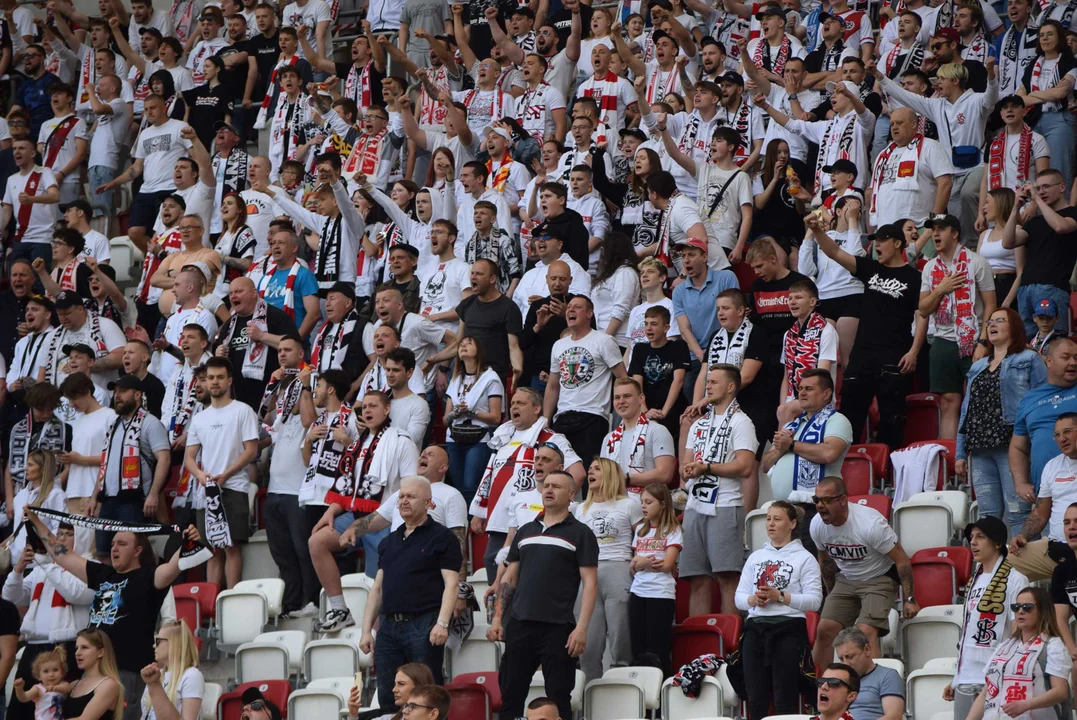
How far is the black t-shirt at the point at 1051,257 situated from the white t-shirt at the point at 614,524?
3.09 m

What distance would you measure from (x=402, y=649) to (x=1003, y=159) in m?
5.74

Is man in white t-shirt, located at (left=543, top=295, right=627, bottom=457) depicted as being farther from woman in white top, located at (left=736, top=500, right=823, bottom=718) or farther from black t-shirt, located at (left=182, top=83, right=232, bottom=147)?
black t-shirt, located at (left=182, top=83, right=232, bottom=147)

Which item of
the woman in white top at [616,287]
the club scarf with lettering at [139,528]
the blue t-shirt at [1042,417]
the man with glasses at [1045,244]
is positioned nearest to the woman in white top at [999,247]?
the man with glasses at [1045,244]

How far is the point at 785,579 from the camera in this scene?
7777 millimetres

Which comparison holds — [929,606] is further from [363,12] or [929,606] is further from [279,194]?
[363,12]

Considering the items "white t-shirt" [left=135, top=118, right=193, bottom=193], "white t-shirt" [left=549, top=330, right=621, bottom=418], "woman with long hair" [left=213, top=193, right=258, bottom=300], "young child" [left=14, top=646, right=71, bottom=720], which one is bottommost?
"young child" [left=14, top=646, right=71, bottom=720]

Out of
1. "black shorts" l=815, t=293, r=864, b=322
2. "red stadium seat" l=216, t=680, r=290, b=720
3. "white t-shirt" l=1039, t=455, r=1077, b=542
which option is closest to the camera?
"white t-shirt" l=1039, t=455, r=1077, b=542

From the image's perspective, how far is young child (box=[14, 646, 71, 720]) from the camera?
29.1 ft

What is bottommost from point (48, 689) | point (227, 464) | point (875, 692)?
point (48, 689)

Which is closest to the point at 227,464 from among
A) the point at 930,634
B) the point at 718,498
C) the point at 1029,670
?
the point at 718,498

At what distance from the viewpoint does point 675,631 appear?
28.1ft

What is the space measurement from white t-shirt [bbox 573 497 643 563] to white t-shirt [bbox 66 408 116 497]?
3.92 metres

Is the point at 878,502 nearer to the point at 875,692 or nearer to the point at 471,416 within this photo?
the point at 875,692

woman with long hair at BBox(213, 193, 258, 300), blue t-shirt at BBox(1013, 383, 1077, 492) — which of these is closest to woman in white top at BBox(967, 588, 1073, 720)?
blue t-shirt at BBox(1013, 383, 1077, 492)
